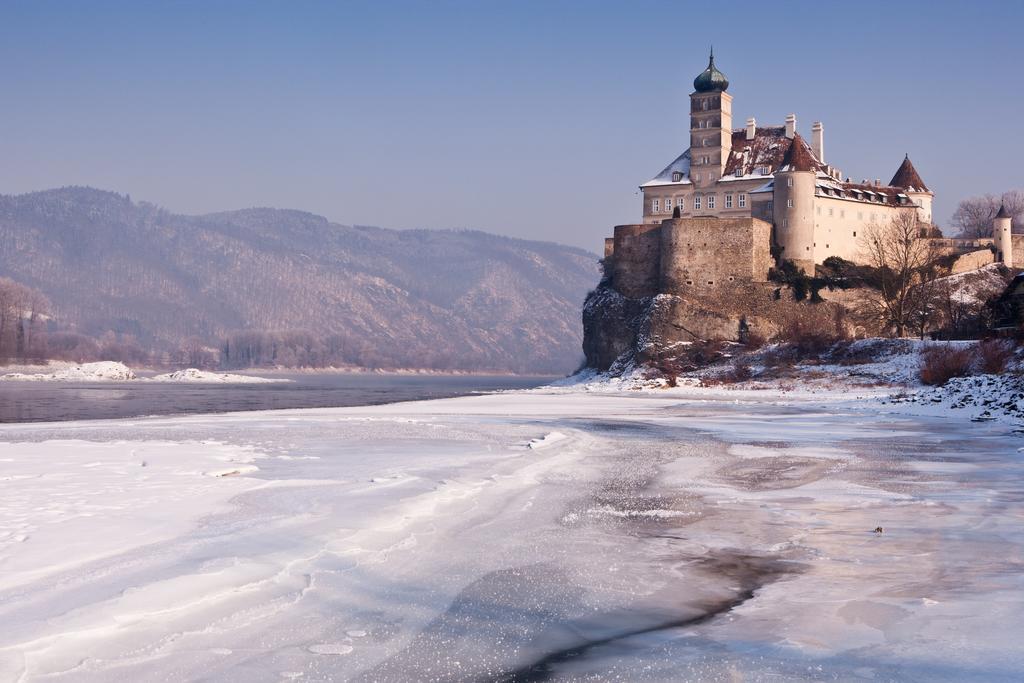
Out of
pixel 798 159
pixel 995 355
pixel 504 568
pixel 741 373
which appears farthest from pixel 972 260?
pixel 504 568

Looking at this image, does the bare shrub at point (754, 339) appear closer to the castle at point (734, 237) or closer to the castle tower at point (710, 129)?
the castle at point (734, 237)

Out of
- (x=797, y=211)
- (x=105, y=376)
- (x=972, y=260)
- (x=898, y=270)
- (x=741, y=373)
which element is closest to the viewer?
(x=741, y=373)

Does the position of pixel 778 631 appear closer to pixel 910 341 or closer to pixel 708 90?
pixel 910 341

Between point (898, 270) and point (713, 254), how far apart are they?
13014mm

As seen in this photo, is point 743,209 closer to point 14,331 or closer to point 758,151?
point 758,151

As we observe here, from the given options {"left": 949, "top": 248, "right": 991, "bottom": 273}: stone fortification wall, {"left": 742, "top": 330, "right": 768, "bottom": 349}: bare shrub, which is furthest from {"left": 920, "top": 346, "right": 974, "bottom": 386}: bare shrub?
{"left": 949, "top": 248, "right": 991, "bottom": 273}: stone fortification wall

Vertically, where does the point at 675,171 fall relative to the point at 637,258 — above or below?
above

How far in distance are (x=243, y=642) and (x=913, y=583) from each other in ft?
→ 16.6

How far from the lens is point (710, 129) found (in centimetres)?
7669

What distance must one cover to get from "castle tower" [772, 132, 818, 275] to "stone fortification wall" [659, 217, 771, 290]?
4.47ft

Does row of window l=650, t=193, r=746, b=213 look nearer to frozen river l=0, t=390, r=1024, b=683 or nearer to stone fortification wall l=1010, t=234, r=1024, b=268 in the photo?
stone fortification wall l=1010, t=234, r=1024, b=268

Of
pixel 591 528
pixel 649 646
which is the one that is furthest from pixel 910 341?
pixel 649 646

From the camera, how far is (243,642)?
19.1 ft

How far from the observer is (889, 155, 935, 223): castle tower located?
→ 7650 centimetres
